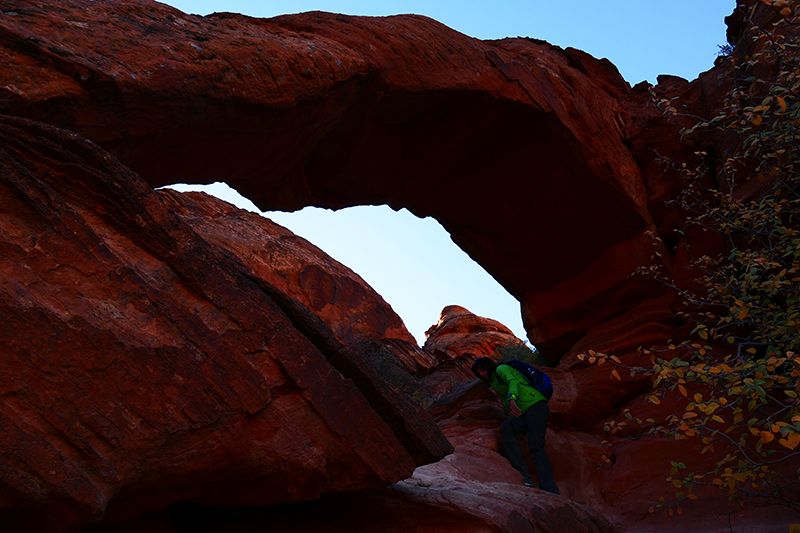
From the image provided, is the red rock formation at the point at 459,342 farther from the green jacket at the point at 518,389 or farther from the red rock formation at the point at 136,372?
the red rock formation at the point at 136,372

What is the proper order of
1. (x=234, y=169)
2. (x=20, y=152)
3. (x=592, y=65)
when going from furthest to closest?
1. (x=592, y=65)
2. (x=234, y=169)
3. (x=20, y=152)

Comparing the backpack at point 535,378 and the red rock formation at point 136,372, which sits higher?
the backpack at point 535,378

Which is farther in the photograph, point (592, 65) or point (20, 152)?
point (592, 65)

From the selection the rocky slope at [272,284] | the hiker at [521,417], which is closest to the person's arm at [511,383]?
the hiker at [521,417]

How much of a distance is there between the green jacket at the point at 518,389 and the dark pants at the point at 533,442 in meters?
0.08

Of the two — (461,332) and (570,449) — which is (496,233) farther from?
(461,332)

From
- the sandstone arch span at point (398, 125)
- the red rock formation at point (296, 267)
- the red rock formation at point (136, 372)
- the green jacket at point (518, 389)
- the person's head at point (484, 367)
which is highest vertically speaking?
the red rock formation at point (296, 267)

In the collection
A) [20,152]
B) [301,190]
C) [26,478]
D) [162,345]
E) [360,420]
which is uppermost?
→ [301,190]

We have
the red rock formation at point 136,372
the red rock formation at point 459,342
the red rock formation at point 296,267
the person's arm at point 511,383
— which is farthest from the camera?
the red rock formation at point 296,267

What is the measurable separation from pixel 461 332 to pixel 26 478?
26369 mm

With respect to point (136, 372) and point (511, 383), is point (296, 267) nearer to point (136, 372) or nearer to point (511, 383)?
point (511, 383)

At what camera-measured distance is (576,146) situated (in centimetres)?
1016

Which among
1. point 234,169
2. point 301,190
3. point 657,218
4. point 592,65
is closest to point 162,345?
point 234,169

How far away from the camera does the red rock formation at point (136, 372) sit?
3.12 metres
